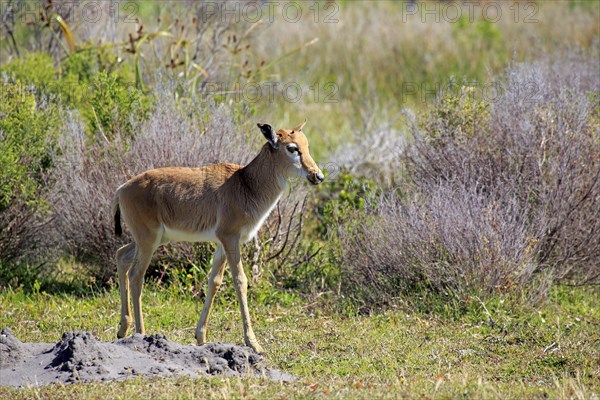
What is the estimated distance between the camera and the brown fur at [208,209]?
8.73m

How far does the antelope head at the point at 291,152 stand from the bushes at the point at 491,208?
2.23 metres

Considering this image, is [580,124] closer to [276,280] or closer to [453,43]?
[276,280]

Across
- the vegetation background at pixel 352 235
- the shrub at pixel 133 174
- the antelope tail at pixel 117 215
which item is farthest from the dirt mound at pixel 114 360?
the shrub at pixel 133 174

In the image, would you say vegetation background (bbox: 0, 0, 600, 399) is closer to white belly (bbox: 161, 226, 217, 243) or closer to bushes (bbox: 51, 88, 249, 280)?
bushes (bbox: 51, 88, 249, 280)

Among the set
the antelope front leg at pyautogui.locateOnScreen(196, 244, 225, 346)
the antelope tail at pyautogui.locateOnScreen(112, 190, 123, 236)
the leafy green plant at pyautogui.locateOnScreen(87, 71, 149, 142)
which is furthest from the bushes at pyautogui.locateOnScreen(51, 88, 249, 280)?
the antelope front leg at pyautogui.locateOnScreen(196, 244, 225, 346)

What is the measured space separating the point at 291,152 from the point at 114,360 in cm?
245

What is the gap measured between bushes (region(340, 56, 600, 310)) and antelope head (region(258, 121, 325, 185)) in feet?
7.33

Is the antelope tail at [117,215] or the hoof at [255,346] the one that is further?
the antelope tail at [117,215]

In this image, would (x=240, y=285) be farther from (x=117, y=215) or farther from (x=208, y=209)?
(x=117, y=215)

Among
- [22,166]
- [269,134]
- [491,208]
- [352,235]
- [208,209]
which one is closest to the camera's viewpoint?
[269,134]

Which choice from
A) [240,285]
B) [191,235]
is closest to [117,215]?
[191,235]

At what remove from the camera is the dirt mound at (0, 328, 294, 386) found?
7605 millimetres

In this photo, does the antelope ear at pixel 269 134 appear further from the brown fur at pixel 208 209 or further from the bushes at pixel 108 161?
the bushes at pixel 108 161

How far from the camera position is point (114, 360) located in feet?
25.5
